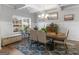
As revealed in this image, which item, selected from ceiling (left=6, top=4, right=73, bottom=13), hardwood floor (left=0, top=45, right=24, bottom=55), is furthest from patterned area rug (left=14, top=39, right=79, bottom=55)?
ceiling (left=6, top=4, right=73, bottom=13)

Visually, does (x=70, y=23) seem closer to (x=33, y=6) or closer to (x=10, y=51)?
(x=33, y=6)

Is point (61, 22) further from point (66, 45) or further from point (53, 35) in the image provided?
point (66, 45)

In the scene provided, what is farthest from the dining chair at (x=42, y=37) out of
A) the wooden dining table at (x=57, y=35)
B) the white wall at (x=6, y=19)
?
the white wall at (x=6, y=19)

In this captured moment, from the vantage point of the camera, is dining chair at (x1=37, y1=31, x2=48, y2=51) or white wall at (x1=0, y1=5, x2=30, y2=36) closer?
white wall at (x1=0, y1=5, x2=30, y2=36)

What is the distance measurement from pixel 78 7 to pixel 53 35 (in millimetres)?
726

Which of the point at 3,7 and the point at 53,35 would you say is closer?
the point at 3,7

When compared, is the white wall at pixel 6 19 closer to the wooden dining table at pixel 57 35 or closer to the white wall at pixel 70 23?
the white wall at pixel 70 23

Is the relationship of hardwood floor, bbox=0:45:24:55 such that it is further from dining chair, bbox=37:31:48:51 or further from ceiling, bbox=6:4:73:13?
ceiling, bbox=6:4:73:13

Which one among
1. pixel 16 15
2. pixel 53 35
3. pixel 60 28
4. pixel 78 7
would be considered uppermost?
pixel 78 7

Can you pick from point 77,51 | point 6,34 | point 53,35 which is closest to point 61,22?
point 53,35

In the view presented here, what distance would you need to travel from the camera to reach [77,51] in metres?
2.03

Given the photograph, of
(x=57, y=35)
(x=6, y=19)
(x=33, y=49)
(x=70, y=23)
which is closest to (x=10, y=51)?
(x=33, y=49)

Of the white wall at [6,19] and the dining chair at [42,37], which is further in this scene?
the dining chair at [42,37]
